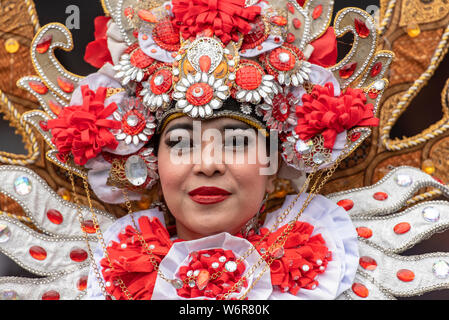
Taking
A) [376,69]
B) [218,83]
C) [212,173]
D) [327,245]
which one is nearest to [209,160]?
[212,173]

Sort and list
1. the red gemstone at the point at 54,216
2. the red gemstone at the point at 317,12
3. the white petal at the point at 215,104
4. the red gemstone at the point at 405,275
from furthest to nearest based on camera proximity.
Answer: the red gemstone at the point at 54,216
the red gemstone at the point at 317,12
the red gemstone at the point at 405,275
the white petal at the point at 215,104

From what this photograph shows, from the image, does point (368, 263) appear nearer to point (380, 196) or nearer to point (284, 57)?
point (380, 196)

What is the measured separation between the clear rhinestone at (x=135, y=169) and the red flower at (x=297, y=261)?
51 cm

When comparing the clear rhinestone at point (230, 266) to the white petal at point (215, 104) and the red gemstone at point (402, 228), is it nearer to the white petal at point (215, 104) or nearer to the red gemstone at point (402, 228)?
the white petal at point (215, 104)

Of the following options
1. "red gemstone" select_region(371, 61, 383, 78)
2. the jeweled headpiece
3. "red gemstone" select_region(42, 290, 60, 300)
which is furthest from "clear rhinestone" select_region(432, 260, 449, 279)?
"red gemstone" select_region(42, 290, 60, 300)

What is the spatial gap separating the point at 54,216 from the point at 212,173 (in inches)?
33.9

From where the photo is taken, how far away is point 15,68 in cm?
235

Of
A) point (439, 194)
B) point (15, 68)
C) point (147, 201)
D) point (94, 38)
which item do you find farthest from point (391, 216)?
point (15, 68)

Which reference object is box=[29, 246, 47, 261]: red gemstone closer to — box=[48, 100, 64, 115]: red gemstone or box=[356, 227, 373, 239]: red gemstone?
box=[48, 100, 64, 115]: red gemstone

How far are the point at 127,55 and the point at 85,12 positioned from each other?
442 millimetres

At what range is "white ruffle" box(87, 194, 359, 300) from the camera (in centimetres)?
196

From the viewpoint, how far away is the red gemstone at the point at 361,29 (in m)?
2.18

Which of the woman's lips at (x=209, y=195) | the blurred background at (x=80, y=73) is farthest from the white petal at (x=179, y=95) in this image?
the blurred background at (x=80, y=73)

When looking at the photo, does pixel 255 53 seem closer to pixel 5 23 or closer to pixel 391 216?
pixel 391 216
